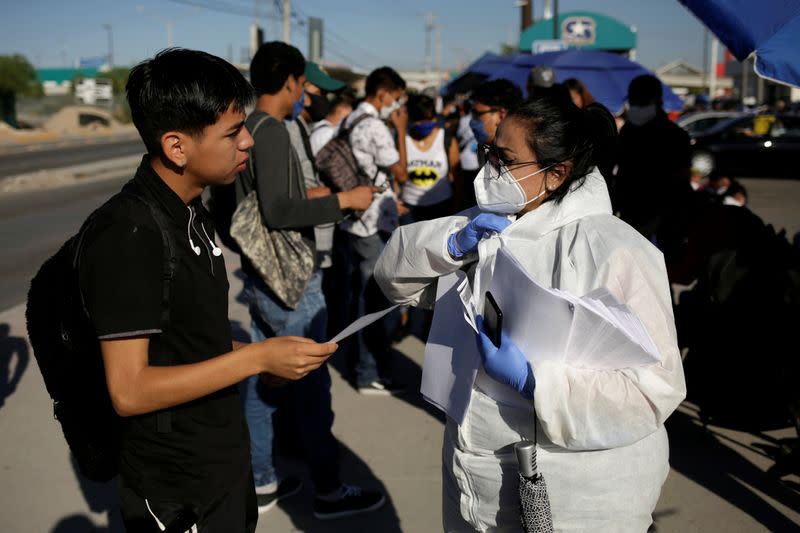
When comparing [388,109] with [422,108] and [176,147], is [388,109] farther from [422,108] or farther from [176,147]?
[176,147]

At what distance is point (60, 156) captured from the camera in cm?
2839

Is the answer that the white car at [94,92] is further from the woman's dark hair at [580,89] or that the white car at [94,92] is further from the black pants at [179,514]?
the black pants at [179,514]

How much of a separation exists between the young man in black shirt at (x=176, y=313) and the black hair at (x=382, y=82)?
385 cm

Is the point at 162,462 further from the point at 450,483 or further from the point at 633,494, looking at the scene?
the point at 633,494

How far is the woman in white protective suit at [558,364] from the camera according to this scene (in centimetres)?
176

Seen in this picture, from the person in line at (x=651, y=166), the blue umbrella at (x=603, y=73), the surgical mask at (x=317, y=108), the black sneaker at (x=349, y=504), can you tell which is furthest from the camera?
the blue umbrella at (x=603, y=73)

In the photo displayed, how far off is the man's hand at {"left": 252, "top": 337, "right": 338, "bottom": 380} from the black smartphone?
44 cm

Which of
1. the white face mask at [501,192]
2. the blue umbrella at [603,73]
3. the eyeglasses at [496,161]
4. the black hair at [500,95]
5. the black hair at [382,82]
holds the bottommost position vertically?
the white face mask at [501,192]

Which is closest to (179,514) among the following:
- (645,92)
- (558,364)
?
(558,364)

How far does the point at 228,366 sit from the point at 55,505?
251 cm

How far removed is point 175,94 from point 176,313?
1.71 feet

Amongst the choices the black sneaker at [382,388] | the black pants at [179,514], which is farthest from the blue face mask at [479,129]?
the black pants at [179,514]

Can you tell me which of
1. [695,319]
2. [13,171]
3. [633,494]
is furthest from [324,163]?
[13,171]

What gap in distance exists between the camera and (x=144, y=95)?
A: 179 cm
